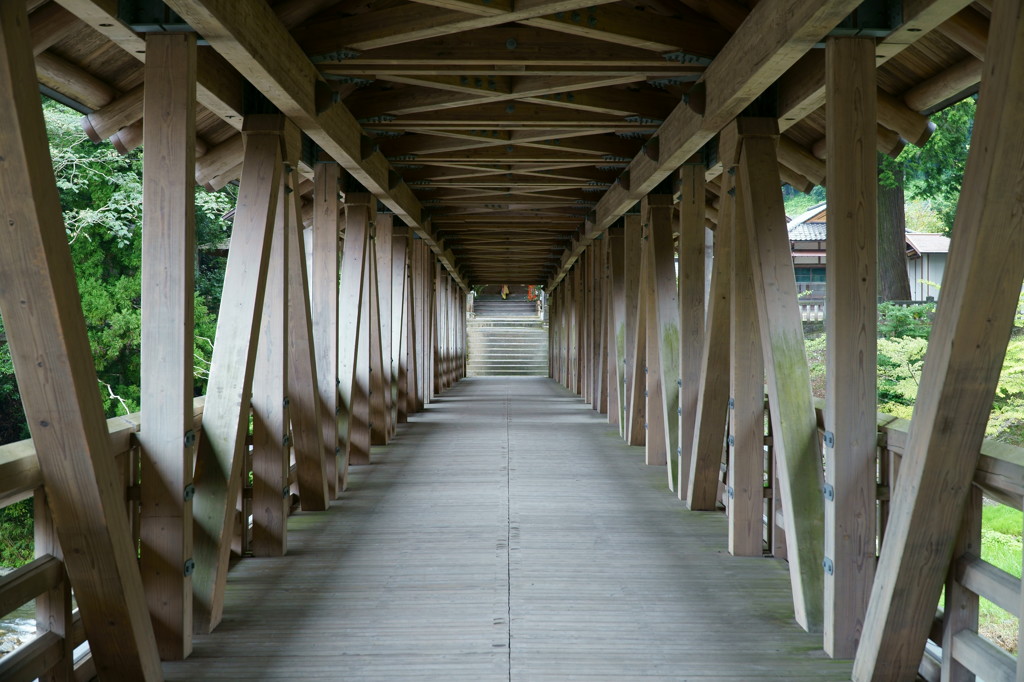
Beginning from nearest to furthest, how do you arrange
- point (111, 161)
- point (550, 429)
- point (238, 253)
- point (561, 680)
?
point (561, 680) → point (238, 253) → point (550, 429) → point (111, 161)

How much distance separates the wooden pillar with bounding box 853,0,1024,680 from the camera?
92.9 inches

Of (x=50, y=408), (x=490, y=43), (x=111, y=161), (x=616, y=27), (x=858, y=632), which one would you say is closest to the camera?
(x=50, y=408)

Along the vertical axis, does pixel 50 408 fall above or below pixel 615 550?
above

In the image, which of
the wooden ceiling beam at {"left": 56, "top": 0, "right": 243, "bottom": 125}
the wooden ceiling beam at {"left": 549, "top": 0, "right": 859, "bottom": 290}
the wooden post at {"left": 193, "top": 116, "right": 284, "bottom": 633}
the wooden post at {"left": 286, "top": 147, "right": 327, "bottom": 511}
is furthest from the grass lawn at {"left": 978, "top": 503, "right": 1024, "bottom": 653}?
the wooden ceiling beam at {"left": 56, "top": 0, "right": 243, "bottom": 125}

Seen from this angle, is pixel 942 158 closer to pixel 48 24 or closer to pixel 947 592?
pixel 947 592

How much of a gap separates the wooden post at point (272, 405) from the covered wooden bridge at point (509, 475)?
2 centimetres

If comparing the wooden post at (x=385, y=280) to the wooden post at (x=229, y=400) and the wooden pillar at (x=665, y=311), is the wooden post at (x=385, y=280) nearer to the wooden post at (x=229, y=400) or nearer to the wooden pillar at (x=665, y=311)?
the wooden pillar at (x=665, y=311)

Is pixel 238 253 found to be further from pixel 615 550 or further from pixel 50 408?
pixel 615 550

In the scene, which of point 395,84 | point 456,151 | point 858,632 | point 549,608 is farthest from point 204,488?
point 456,151

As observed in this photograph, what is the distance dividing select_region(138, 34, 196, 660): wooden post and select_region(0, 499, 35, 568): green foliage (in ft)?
29.0

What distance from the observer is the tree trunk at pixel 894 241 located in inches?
574

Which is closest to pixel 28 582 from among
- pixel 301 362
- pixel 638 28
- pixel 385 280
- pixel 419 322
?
pixel 301 362

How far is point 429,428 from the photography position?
10102 mm

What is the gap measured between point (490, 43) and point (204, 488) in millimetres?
2802
